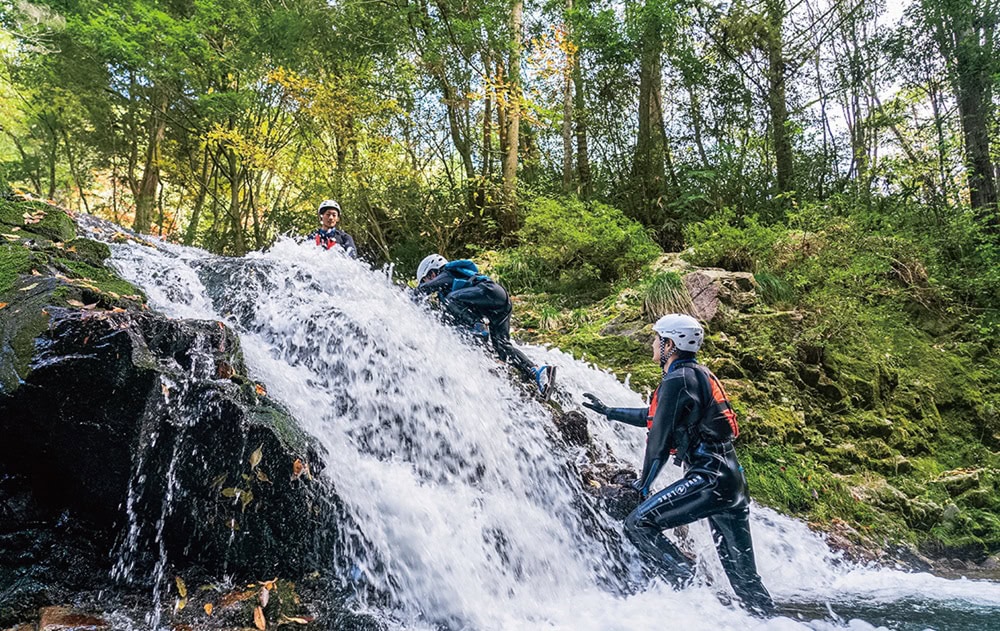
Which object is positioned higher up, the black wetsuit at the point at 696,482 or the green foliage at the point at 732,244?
the green foliage at the point at 732,244

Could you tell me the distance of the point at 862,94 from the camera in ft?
43.0

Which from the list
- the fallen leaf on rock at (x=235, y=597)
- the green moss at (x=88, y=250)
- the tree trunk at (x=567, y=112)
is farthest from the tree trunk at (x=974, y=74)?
the green moss at (x=88, y=250)

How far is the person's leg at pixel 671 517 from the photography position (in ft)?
12.7

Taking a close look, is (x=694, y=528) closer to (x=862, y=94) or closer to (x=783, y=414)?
(x=783, y=414)

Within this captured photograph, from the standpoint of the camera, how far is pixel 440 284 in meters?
6.88

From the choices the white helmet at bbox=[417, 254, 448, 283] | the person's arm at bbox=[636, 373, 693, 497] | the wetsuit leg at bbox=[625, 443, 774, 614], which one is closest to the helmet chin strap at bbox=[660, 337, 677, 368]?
the person's arm at bbox=[636, 373, 693, 497]

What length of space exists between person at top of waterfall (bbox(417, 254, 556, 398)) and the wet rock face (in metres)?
3.35

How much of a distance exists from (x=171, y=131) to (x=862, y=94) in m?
20.1

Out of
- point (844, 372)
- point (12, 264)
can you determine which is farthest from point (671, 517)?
point (844, 372)

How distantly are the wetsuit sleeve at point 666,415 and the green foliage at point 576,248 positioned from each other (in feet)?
25.2

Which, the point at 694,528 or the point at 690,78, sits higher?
the point at 690,78

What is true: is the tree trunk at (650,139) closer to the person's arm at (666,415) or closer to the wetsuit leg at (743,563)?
the person's arm at (666,415)

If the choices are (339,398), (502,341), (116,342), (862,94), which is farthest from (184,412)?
(862,94)

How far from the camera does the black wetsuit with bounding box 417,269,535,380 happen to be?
6707 mm
